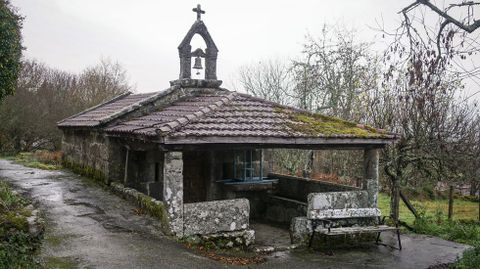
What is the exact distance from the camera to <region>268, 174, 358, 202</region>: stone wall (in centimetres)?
1119

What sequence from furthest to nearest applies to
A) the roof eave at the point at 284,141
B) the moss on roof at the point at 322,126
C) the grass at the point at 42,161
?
1. the grass at the point at 42,161
2. the moss on roof at the point at 322,126
3. the roof eave at the point at 284,141

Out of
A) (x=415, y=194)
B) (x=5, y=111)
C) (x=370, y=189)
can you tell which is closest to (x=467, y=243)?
(x=370, y=189)

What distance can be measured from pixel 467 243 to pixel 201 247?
625 centimetres

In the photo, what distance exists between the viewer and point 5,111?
20734 millimetres

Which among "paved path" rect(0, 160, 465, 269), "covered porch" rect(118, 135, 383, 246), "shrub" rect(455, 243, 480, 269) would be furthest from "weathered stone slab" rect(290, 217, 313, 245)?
"shrub" rect(455, 243, 480, 269)

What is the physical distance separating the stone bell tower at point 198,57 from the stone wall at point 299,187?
335 cm

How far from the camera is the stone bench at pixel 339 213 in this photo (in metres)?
8.86

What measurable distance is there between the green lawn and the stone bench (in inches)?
282

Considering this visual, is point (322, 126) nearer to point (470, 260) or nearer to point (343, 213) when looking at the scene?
point (343, 213)

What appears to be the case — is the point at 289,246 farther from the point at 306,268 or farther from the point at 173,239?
the point at 173,239

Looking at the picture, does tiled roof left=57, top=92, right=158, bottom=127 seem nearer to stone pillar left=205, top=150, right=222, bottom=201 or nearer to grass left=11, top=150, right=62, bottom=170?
grass left=11, top=150, right=62, bottom=170

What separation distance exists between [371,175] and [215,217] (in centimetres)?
400

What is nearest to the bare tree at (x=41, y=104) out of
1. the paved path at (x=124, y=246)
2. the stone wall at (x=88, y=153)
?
the stone wall at (x=88, y=153)

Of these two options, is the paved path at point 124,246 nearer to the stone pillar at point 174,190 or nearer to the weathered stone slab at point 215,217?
the stone pillar at point 174,190
